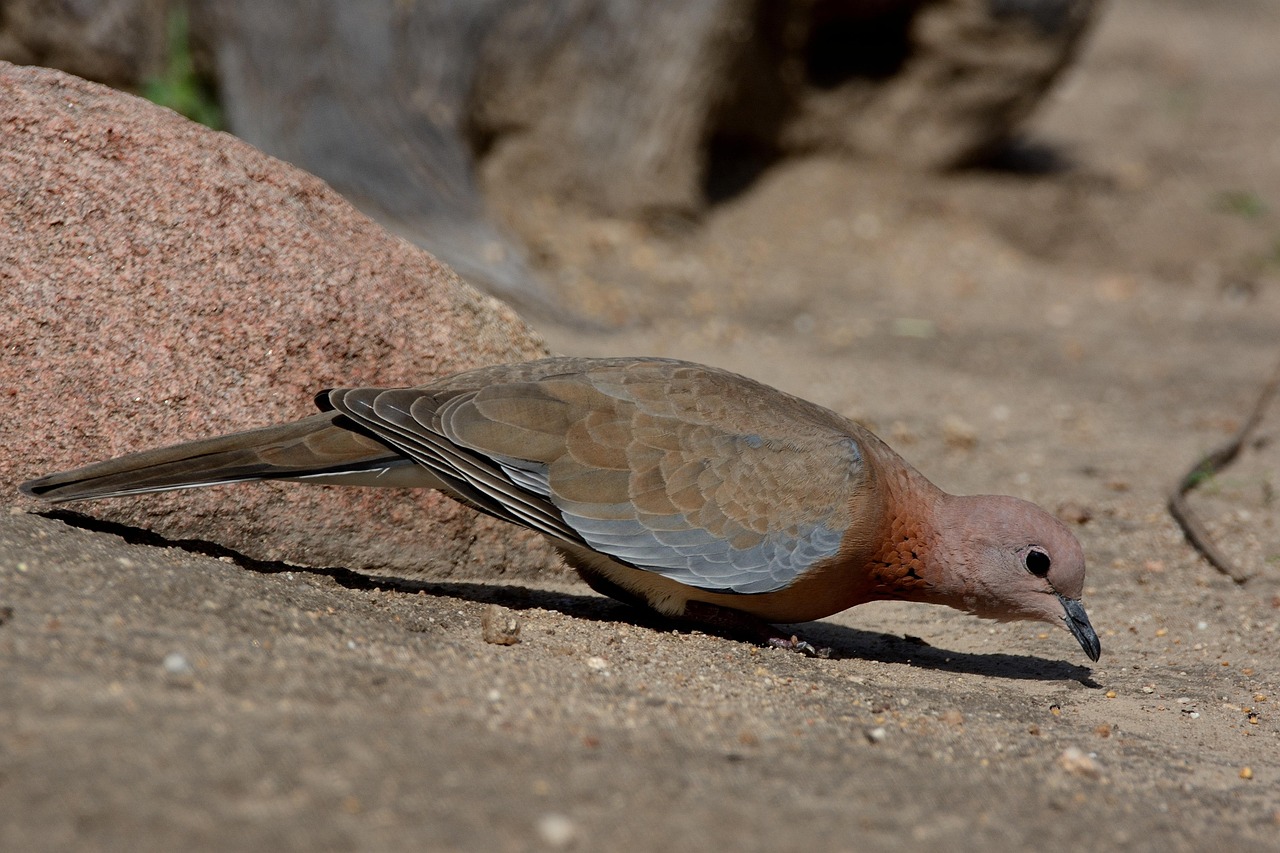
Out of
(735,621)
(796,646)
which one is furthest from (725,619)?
(796,646)

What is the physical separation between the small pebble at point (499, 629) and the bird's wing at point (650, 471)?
1.08 feet

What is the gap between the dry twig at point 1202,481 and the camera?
508 centimetres

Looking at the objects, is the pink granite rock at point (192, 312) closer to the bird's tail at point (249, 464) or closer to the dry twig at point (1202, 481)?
the bird's tail at point (249, 464)

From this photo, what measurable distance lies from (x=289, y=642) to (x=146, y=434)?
1.03 meters

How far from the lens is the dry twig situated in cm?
508

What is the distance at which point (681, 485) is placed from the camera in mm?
3871

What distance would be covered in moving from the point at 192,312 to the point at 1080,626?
9.73 ft

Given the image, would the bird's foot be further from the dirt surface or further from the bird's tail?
the bird's tail

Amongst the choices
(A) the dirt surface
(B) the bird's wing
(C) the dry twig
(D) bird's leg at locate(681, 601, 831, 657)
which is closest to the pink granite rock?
(A) the dirt surface

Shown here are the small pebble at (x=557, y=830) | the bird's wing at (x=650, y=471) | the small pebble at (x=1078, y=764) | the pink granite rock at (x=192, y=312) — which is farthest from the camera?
the bird's wing at (x=650, y=471)

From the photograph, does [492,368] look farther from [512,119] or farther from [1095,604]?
[512,119]

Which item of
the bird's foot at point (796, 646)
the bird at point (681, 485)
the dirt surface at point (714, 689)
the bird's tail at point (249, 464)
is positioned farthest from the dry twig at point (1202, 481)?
the bird's tail at point (249, 464)

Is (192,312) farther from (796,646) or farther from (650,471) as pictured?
(796,646)

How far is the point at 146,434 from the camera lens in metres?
3.69
